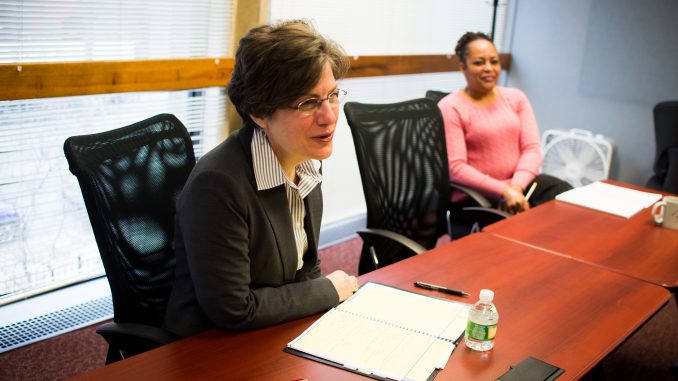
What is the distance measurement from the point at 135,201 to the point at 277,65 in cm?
53

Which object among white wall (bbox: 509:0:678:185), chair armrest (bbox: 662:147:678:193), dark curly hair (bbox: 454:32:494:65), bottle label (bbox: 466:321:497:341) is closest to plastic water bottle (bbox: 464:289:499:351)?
bottle label (bbox: 466:321:497:341)

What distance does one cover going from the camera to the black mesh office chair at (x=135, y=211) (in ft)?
5.72

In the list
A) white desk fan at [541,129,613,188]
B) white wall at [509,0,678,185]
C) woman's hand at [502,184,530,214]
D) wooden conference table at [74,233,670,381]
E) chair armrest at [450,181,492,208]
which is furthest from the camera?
white desk fan at [541,129,613,188]

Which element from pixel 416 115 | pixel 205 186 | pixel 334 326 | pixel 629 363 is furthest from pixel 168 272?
pixel 629 363

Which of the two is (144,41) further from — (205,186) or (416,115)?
(205,186)

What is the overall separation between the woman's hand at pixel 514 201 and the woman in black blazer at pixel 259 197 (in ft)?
5.29

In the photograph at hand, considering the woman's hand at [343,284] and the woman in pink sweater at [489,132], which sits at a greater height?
the woman in pink sweater at [489,132]

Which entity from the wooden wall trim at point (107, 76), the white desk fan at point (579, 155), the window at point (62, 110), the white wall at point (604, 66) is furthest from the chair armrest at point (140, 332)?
the white wall at point (604, 66)

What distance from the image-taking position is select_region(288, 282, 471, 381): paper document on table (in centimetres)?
148

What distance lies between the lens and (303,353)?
1.51 meters

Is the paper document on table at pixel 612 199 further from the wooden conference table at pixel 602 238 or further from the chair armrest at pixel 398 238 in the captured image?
the chair armrest at pixel 398 238

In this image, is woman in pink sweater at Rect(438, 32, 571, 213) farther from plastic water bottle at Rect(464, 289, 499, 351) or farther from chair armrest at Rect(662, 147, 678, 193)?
plastic water bottle at Rect(464, 289, 499, 351)

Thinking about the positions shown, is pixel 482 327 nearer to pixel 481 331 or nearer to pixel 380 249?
pixel 481 331

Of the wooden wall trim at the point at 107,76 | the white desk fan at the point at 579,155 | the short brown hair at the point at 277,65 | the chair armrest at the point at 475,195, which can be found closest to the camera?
the short brown hair at the point at 277,65
